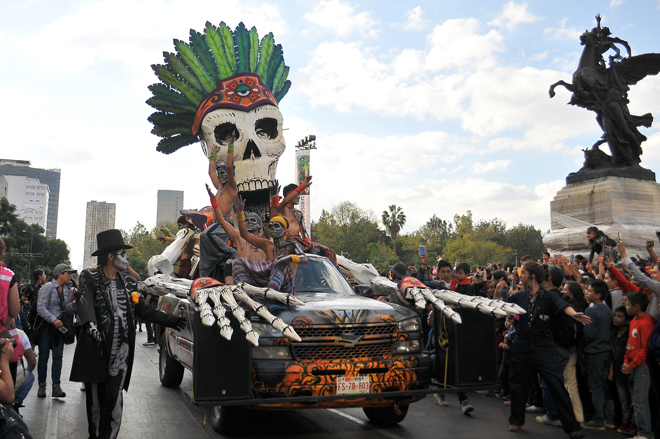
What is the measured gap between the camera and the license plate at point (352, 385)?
520 cm

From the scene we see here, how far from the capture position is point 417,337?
5.84 metres

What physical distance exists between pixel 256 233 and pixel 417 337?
3641 millimetres

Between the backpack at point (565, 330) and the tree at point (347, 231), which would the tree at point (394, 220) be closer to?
the tree at point (347, 231)

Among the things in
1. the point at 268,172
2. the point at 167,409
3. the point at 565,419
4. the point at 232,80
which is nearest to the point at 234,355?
the point at 167,409

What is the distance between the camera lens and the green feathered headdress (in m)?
13.4

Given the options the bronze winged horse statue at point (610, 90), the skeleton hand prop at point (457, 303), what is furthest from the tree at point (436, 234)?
the skeleton hand prop at point (457, 303)

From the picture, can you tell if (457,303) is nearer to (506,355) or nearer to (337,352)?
(337,352)

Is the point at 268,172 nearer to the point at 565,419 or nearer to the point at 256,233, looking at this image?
the point at 256,233

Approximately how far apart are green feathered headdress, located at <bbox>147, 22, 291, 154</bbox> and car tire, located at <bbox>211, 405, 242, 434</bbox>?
8.71 m

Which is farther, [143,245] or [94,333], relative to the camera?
[143,245]

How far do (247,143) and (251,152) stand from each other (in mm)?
231

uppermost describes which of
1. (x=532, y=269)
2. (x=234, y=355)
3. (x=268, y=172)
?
(x=268, y=172)

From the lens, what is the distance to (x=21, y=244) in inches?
2426

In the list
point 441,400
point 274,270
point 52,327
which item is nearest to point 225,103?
point 52,327
